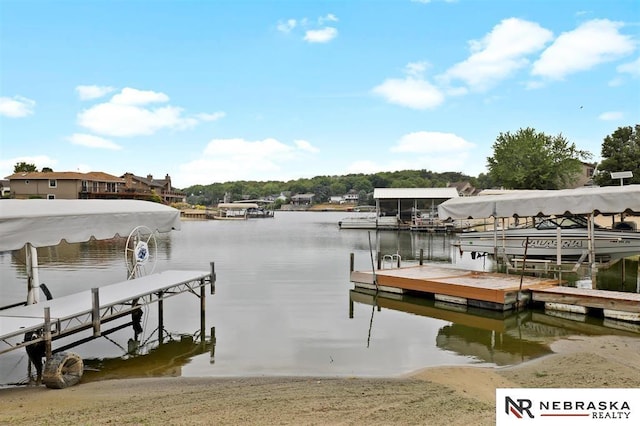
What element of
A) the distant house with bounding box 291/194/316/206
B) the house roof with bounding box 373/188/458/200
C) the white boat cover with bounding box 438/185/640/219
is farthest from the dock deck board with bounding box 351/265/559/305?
the distant house with bounding box 291/194/316/206

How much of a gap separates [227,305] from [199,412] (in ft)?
26.1

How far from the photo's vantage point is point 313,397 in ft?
21.2

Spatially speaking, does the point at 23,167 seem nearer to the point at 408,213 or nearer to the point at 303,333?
the point at 408,213

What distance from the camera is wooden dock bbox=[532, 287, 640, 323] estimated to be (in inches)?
433

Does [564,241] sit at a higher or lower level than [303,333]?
higher

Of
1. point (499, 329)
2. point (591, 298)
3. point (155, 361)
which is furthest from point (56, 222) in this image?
point (591, 298)

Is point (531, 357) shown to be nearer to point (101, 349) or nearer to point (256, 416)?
point (256, 416)

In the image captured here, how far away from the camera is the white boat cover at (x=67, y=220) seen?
786 centimetres

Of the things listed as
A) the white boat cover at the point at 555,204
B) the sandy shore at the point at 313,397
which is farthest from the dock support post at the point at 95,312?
the white boat cover at the point at 555,204

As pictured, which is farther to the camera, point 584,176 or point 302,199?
point 302,199

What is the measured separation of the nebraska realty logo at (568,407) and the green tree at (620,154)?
43150mm

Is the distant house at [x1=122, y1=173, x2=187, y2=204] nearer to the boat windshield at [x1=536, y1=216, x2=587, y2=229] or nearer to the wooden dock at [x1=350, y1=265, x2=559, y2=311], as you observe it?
the wooden dock at [x1=350, y1=265, x2=559, y2=311]

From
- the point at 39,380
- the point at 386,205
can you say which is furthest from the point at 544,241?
the point at 386,205

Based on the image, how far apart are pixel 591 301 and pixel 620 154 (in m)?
39.5
